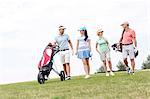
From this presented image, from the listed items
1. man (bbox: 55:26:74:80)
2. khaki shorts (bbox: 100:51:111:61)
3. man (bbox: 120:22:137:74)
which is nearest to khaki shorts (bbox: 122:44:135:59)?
man (bbox: 120:22:137:74)

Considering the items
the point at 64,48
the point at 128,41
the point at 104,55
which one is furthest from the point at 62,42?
the point at 128,41

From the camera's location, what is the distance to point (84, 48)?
67.2 feet

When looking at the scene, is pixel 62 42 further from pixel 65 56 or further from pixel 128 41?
pixel 128 41

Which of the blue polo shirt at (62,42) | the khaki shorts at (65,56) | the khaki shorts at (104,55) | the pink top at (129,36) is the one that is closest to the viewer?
the pink top at (129,36)

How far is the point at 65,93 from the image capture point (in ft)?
45.4

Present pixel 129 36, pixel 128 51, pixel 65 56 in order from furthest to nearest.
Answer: pixel 65 56 → pixel 128 51 → pixel 129 36

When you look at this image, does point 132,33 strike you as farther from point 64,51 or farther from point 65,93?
point 65,93

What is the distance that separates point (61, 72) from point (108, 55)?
202 centimetres

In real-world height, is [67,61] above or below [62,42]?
below

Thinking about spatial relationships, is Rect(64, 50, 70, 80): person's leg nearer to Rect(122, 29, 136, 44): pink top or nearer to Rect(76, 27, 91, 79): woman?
Rect(76, 27, 91, 79): woman

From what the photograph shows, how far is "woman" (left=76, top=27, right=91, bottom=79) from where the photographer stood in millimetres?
20328

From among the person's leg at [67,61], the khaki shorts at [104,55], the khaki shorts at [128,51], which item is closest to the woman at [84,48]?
the person's leg at [67,61]

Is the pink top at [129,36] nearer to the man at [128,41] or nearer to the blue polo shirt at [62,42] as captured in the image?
the man at [128,41]

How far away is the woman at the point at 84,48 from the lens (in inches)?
800
